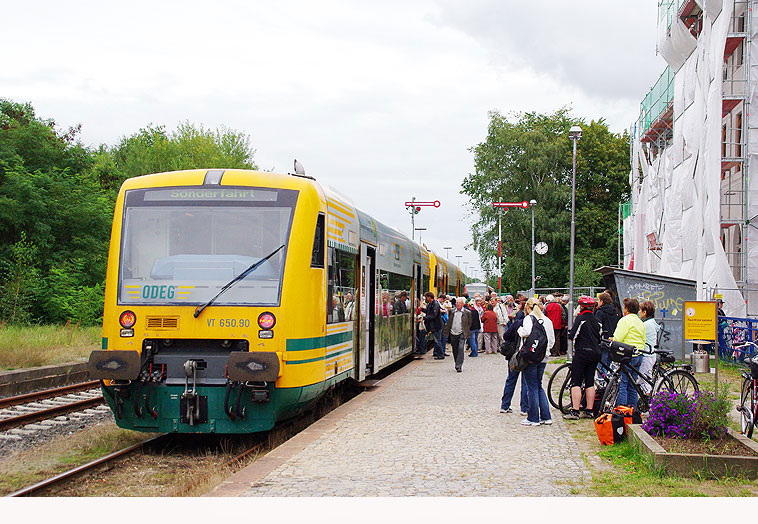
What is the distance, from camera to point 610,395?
10711mm

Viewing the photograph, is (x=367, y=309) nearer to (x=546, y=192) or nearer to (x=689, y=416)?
(x=689, y=416)

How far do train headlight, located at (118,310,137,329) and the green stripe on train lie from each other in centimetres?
179

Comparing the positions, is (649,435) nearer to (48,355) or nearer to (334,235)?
(334,235)

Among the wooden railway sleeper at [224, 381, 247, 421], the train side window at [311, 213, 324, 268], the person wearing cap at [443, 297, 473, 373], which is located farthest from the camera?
the person wearing cap at [443, 297, 473, 373]

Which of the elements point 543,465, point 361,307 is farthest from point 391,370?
point 543,465

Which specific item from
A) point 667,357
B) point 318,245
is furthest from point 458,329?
point 318,245

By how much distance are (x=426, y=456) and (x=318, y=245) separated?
119 inches

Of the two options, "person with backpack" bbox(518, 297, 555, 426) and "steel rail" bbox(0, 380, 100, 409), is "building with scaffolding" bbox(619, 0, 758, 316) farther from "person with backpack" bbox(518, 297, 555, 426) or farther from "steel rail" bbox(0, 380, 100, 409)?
"steel rail" bbox(0, 380, 100, 409)

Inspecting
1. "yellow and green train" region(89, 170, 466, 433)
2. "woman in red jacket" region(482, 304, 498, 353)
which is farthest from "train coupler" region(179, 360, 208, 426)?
"woman in red jacket" region(482, 304, 498, 353)

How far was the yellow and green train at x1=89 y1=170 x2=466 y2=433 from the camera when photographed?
915cm

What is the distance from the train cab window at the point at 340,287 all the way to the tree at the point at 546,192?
1841 inches

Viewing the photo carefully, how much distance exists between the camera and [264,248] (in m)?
9.65

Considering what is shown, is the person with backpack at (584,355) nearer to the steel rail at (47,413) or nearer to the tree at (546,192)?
the steel rail at (47,413)

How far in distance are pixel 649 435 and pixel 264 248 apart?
15.2ft
